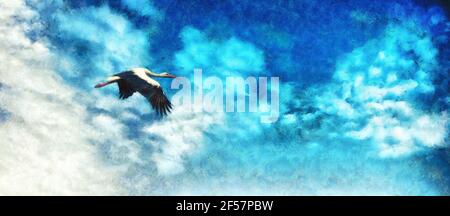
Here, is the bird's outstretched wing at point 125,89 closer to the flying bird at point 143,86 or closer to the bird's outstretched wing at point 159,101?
the flying bird at point 143,86

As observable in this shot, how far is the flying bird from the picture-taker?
779 centimetres

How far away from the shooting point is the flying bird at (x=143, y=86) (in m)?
7.79

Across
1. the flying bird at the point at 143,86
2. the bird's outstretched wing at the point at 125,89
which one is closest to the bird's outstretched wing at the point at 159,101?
the flying bird at the point at 143,86

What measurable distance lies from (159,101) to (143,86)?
1.29 ft

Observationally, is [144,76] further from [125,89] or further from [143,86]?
[125,89]

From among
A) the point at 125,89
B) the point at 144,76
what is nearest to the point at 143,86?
the point at 144,76

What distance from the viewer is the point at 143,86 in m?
7.81

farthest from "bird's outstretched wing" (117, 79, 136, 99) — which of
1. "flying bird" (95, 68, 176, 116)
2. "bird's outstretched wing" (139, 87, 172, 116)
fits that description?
"bird's outstretched wing" (139, 87, 172, 116)

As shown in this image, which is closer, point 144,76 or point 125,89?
point 144,76

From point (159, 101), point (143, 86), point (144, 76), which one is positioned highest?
point (144, 76)
